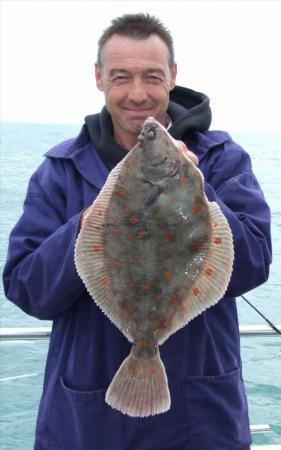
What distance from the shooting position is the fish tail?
2248 millimetres

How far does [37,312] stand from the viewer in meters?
2.47

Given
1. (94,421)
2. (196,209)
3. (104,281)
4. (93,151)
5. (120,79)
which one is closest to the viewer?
(196,209)

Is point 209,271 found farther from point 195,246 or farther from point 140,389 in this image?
point 140,389

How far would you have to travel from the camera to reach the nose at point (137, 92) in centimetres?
254

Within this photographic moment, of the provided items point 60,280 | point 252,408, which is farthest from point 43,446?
point 252,408

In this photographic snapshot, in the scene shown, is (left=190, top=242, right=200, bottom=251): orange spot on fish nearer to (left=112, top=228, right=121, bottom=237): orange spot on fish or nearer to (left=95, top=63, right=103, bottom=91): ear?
(left=112, top=228, right=121, bottom=237): orange spot on fish

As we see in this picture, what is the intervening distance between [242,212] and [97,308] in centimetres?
76

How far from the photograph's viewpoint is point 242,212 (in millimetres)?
2490

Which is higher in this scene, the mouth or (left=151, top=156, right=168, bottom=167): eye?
the mouth

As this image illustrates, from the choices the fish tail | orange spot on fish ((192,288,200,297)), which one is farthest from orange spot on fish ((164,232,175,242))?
the fish tail

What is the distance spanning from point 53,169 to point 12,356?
614cm

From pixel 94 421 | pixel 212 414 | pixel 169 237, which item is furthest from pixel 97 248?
pixel 212 414

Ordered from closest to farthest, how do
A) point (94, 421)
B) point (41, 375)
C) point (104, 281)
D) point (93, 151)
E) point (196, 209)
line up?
point (196, 209), point (104, 281), point (94, 421), point (93, 151), point (41, 375)

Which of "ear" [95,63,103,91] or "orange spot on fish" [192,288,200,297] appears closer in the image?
"orange spot on fish" [192,288,200,297]
